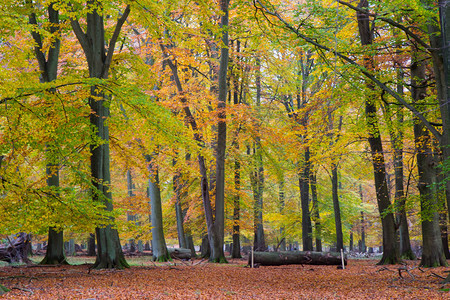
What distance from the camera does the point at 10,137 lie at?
672 cm

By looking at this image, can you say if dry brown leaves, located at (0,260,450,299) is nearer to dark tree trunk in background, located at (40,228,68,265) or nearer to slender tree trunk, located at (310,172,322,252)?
dark tree trunk in background, located at (40,228,68,265)

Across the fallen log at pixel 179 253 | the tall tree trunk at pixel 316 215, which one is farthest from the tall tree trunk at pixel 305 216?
the fallen log at pixel 179 253

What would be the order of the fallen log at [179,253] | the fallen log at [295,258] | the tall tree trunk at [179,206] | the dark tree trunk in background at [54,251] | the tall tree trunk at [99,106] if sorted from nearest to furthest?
the tall tree trunk at [99,106] → the dark tree trunk in background at [54,251] → the fallen log at [295,258] → the tall tree trunk at [179,206] → the fallen log at [179,253]

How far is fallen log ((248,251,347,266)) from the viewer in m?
12.2

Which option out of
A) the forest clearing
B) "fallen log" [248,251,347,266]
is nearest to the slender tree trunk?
the forest clearing

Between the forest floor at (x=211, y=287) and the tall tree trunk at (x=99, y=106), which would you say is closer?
the forest floor at (x=211, y=287)

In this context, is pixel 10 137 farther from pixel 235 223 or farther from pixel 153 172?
pixel 235 223

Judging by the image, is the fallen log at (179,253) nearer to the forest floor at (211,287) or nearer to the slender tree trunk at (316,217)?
the slender tree trunk at (316,217)

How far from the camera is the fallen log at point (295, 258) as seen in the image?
1222cm

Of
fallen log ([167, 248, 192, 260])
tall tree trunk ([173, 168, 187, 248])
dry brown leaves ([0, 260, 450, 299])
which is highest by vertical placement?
tall tree trunk ([173, 168, 187, 248])

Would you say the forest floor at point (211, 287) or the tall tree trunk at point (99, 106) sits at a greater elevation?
the tall tree trunk at point (99, 106)

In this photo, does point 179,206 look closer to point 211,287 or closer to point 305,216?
point 305,216

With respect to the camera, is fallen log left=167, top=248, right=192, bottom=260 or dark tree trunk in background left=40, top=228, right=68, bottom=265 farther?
fallen log left=167, top=248, right=192, bottom=260

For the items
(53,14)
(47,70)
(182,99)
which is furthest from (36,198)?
(182,99)
